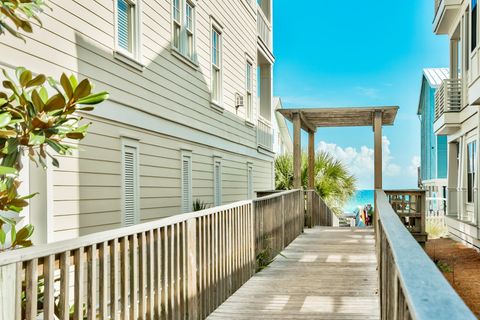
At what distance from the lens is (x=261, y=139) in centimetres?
1752

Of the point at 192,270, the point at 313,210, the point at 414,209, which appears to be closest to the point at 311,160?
the point at 313,210

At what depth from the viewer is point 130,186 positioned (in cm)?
803

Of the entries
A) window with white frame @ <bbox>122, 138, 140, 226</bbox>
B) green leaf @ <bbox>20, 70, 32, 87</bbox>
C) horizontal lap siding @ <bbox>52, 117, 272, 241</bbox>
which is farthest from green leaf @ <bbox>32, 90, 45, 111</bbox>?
window with white frame @ <bbox>122, 138, 140, 226</bbox>

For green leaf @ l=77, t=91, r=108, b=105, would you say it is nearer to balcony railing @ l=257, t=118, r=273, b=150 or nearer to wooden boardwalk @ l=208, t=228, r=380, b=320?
wooden boardwalk @ l=208, t=228, r=380, b=320

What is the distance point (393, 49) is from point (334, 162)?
122967 mm

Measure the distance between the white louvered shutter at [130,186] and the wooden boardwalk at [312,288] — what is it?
221 centimetres

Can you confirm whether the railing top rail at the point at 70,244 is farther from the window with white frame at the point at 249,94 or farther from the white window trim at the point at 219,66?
the window with white frame at the point at 249,94

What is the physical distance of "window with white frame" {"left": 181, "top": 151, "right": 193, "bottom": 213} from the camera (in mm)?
10414

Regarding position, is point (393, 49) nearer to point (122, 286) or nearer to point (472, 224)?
point (472, 224)

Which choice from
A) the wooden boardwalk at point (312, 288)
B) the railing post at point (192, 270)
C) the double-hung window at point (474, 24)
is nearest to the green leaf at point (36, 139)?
the railing post at point (192, 270)

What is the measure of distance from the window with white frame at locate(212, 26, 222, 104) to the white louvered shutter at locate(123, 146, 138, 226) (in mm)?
4756

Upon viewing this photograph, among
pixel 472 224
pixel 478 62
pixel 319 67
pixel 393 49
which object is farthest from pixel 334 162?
pixel 393 49

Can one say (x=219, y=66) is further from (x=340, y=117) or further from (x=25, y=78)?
(x=25, y=78)

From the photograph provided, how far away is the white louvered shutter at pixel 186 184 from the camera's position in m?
10.4
